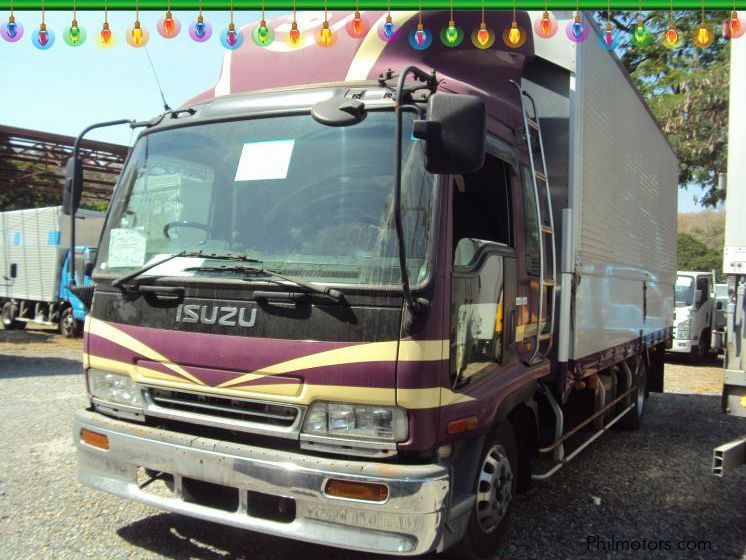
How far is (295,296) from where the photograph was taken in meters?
2.92

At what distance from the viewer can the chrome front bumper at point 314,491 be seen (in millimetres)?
2750

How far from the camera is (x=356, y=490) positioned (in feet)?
9.19

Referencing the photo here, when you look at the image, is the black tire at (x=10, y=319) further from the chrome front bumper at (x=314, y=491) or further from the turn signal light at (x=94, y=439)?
the chrome front bumper at (x=314, y=491)

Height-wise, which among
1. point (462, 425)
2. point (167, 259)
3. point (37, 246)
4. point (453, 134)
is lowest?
point (462, 425)

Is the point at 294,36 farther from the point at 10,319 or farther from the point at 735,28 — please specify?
the point at 10,319

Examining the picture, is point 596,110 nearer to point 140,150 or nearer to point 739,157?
point 739,157

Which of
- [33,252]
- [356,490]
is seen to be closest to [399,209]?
[356,490]

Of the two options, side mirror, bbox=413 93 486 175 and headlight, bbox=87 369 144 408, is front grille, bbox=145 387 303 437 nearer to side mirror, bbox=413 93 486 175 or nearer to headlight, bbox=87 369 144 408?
headlight, bbox=87 369 144 408

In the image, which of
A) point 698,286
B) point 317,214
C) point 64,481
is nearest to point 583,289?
point 317,214

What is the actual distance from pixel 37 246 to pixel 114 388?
16485mm

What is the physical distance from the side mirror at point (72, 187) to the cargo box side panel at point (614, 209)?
3245 millimetres

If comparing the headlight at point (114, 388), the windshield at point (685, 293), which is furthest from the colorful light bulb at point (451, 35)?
the windshield at point (685, 293)

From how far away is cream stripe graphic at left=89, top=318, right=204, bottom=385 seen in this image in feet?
10.5

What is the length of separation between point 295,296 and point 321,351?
0.91 ft
